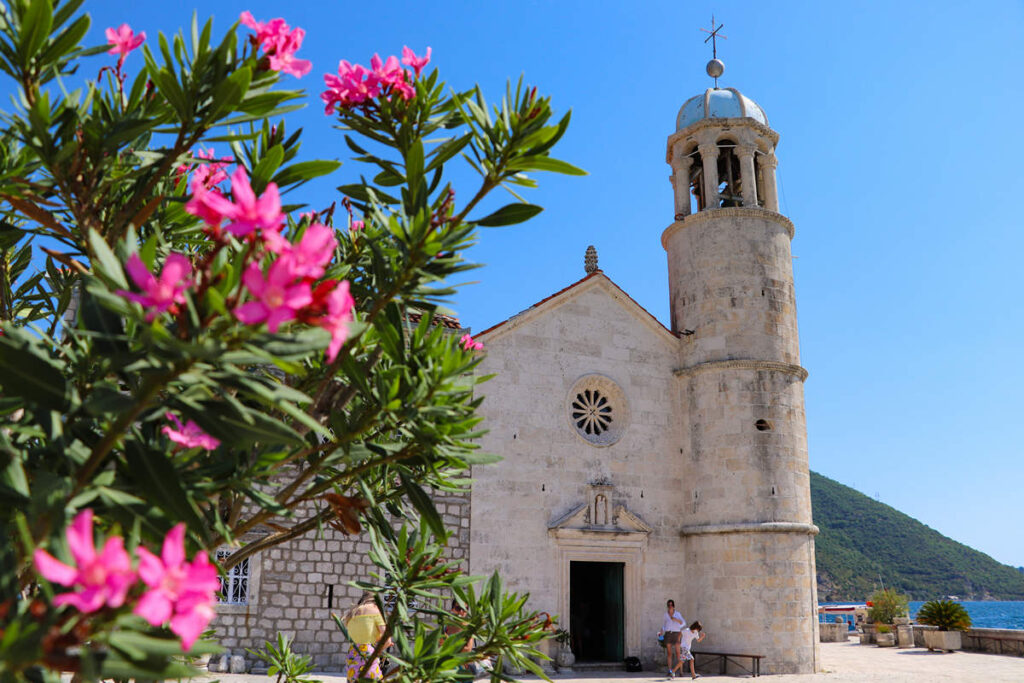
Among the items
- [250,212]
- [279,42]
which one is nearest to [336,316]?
[250,212]

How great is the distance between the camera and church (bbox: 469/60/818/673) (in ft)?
49.0

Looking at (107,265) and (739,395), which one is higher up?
(739,395)

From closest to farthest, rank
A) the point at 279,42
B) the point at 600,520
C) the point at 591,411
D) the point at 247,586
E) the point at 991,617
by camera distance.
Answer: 1. the point at 279,42
2. the point at 247,586
3. the point at 600,520
4. the point at 591,411
5. the point at 991,617

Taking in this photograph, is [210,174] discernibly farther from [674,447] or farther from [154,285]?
[674,447]

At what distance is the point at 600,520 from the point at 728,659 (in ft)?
12.0

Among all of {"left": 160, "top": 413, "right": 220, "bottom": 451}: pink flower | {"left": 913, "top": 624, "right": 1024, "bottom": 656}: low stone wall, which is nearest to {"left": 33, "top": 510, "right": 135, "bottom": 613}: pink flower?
{"left": 160, "top": 413, "right": 220, "bottom": 451}: pink flower

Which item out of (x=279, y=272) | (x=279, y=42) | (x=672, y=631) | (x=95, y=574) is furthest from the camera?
(x=672, y=631)

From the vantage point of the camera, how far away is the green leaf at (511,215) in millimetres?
2709

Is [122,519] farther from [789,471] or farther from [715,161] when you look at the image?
[715,161]

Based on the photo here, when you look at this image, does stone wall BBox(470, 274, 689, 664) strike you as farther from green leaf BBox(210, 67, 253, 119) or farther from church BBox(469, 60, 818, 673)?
green leaf BBox(210, 67, 253, 119)

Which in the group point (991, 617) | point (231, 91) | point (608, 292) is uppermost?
point (608, 292)

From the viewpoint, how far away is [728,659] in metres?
14.9

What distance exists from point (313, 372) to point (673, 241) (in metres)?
16.0

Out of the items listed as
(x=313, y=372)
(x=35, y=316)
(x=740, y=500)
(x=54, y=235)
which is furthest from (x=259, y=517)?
(x=740, y=500)
